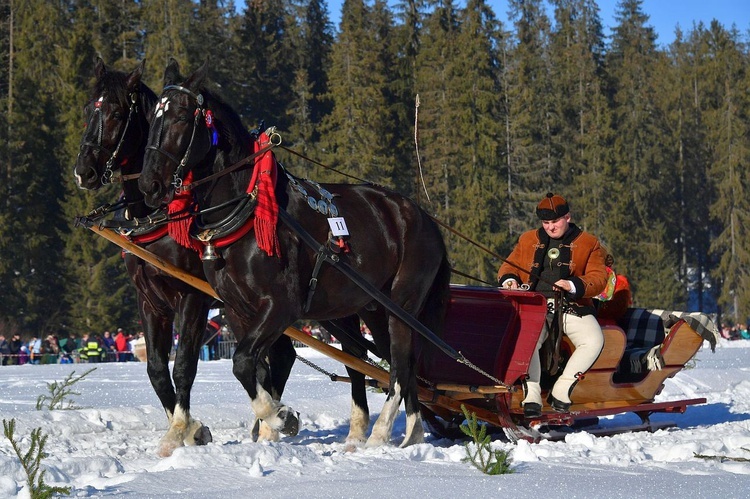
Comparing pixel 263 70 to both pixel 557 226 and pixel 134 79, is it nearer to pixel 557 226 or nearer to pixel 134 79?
pixel 557 226

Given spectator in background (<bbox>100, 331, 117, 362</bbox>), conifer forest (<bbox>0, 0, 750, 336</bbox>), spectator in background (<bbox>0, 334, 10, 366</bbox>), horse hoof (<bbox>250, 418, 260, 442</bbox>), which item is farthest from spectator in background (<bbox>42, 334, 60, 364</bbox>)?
horse hoof (<bbox>250, 418, 260, 442</bbox>)

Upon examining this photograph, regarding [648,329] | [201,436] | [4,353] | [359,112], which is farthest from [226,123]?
[359,112]

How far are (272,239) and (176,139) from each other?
91 centimetres

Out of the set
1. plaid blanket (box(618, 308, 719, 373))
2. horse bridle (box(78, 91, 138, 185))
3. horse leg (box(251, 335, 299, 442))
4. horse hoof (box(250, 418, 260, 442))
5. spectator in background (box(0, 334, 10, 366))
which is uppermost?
horse bridle (box(78, 91, 138, 185))

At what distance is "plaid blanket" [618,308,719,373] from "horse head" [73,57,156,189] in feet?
14.5

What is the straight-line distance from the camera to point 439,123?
159 feet

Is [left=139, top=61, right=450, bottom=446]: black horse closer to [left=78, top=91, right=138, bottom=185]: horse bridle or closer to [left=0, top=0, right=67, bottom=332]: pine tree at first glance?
[left=78, top=91, right=138, bottom=185]: horse bridle

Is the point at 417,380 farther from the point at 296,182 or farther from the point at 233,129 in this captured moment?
the point at 233,129

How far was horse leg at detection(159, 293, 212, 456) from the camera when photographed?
26.5ft

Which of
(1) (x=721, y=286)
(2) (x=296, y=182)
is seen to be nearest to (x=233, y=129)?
(2) (x=296, y=182)

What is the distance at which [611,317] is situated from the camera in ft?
32.9

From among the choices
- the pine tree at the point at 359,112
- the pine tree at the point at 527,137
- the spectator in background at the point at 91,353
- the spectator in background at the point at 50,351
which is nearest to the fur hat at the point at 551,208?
the spectator in background at the point at 91,353

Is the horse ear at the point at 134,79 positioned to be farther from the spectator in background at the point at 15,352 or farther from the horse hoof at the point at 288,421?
the spectator in background at the point at 15,352

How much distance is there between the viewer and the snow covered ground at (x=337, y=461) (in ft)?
18.2
